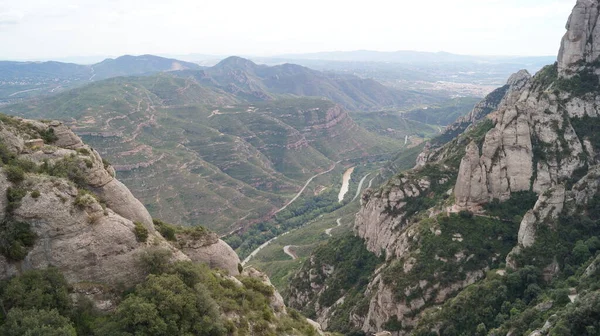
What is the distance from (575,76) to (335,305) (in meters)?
77.0

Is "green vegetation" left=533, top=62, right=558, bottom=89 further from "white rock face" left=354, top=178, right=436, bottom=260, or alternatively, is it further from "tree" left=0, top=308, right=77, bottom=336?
"tree" left=0, top=308, right=77, bottom=336

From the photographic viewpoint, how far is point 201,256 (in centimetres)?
4481

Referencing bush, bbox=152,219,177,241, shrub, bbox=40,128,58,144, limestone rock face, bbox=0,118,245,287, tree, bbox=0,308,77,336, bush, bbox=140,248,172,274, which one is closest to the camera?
tree, bbox=0,308,77,336

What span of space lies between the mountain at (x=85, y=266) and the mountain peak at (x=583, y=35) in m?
99.0

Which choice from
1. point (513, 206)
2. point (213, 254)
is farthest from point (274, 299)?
point (513, 206)

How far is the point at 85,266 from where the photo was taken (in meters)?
32.1

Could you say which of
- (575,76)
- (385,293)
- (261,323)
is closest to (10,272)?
(261,323)

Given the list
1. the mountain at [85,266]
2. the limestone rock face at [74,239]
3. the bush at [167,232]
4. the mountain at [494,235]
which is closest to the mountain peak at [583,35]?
the mountain at [494,235]

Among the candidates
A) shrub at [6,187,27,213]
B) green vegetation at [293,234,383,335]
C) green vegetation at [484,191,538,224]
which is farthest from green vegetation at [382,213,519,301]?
shrub at [6,187,27,213]

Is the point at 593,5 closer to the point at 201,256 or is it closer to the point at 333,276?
the point at 333,276

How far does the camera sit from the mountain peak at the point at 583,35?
94125 mm

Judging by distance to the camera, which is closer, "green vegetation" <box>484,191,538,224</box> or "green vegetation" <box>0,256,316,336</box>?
"green vegetation" <box>0,256,316,336</box>

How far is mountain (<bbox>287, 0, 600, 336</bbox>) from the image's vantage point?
6147 centimetres

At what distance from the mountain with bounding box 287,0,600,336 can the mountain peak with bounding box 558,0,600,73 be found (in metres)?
0.23
